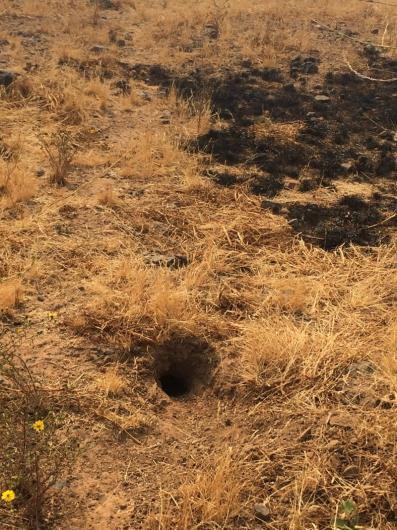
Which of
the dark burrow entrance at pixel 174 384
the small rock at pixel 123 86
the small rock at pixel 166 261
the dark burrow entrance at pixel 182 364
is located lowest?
the dark burrow entrance at pixel 174 384

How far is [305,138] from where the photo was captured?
19.8ft

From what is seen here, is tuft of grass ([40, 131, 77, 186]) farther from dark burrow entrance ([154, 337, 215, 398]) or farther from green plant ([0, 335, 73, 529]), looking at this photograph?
green plant ([0, 335, 73, 529])

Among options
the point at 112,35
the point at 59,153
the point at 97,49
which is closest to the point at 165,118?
the point at 59,153

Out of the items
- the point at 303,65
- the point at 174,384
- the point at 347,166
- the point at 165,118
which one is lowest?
the point at 174,384

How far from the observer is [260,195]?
4.98m

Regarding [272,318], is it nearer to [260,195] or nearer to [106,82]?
[260,195]

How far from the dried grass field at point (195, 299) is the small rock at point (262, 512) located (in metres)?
0.04

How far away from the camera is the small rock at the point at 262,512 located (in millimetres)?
2416

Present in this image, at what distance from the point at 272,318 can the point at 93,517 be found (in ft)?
5.31

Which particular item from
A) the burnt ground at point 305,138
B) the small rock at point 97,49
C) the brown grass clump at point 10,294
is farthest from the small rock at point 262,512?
the small rock at point 97,49

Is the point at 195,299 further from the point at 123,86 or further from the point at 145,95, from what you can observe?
the point at 123,86

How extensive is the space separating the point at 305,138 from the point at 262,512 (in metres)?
4.41

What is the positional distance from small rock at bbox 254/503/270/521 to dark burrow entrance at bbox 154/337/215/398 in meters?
0.91

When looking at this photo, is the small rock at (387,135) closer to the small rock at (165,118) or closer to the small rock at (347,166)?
the small rock at (347,166)
